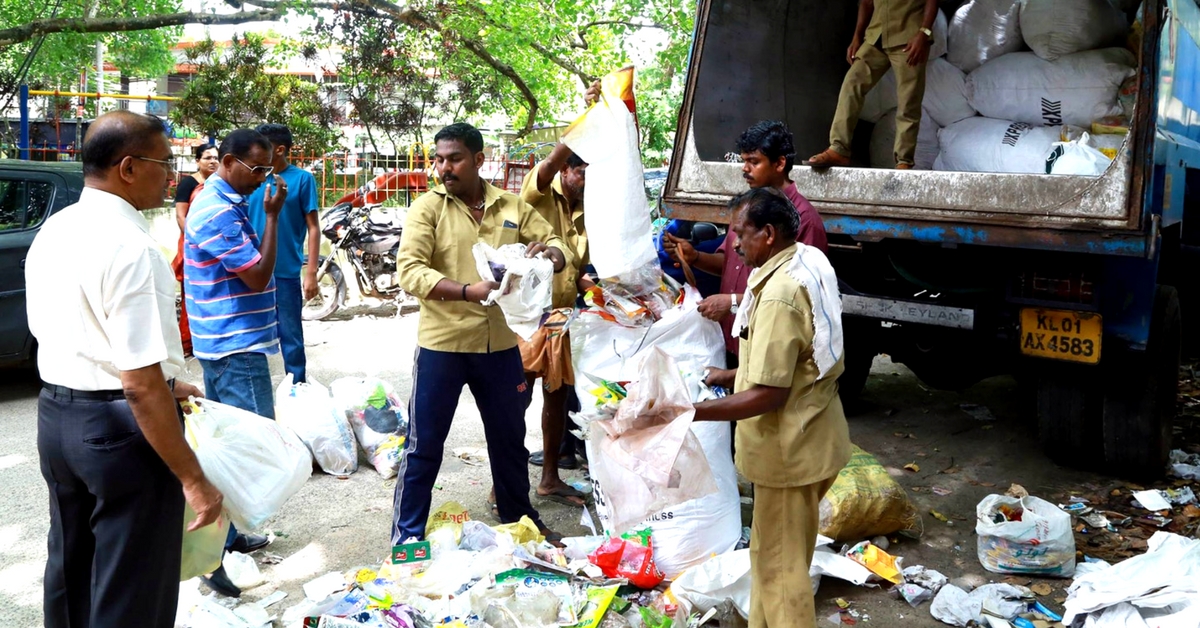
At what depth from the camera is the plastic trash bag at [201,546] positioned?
8.24 feet

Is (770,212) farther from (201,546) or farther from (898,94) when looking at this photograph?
(898,94)

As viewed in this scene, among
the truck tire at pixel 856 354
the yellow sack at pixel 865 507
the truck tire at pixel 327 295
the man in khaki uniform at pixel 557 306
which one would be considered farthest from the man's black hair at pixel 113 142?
the truck tire at pixel 327 295

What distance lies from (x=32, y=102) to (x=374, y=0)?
5223 mm

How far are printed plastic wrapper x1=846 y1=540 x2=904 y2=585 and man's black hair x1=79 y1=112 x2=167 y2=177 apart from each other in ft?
9.15

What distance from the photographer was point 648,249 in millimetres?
3457

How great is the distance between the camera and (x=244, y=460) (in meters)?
2.57

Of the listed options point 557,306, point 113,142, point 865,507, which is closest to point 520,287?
point 557,306

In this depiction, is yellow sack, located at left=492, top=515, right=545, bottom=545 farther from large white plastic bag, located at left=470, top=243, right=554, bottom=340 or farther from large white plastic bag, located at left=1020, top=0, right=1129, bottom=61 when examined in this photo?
large white plastic bag, located at left=1020, top=0, right=1129, bottom=61

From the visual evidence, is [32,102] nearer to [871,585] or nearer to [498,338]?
[498,338]

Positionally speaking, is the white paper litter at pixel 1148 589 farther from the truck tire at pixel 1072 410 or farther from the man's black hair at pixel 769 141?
the man's black hair at pixel 769 141

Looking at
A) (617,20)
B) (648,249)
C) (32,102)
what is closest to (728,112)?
(648,249)

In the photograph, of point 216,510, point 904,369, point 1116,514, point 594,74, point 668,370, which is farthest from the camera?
point 594,74

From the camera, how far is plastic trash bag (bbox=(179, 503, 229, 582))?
98.9 inches

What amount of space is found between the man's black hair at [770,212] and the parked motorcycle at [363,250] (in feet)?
22.2
